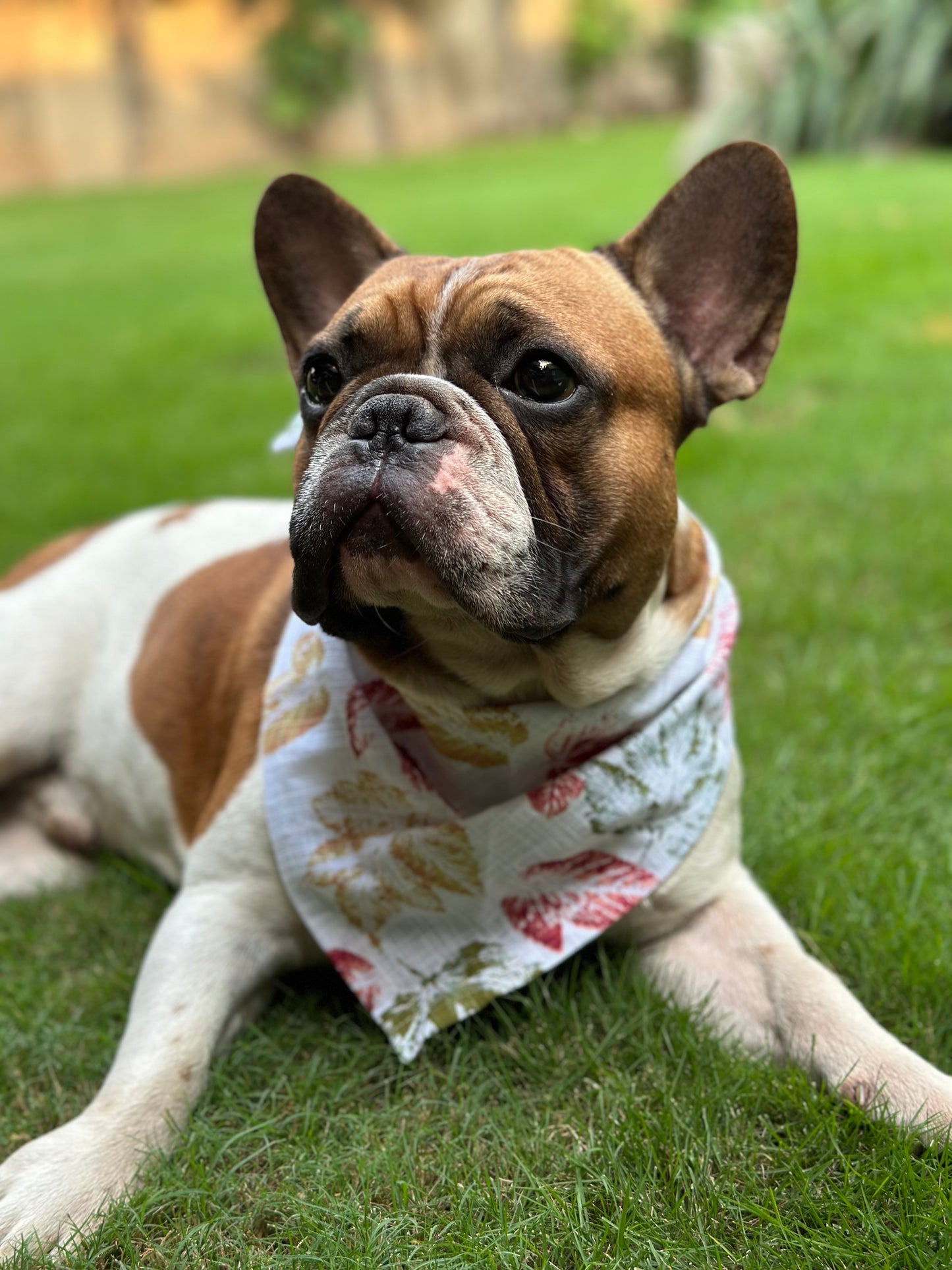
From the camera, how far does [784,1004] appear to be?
2463 mm

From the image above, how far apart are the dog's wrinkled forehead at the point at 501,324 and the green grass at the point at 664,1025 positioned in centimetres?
125

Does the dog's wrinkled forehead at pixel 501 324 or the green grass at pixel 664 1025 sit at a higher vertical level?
the dog's wrinkled forehead at pixel 501 324

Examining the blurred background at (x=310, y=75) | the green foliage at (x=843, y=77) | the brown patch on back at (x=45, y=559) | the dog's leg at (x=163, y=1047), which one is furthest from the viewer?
the blurred background at (x=310, y=75)

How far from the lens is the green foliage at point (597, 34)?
2628cm

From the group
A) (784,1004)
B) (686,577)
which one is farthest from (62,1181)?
(686,577)

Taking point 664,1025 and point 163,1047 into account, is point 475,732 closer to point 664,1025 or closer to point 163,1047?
point 664,1025

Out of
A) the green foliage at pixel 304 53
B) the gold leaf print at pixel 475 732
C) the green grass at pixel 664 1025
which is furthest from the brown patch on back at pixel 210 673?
the green foliage at pixel 304 53

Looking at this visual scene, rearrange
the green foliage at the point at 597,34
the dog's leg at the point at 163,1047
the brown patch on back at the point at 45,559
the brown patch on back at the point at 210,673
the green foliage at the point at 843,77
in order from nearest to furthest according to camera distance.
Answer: the dog's leg at the point at 163,1047, the brown patch on back at the point at 210,673, the brown patch on back at the point at 45,559, the green foliage at the point at 843,77, the green foliage at the point at 597,34

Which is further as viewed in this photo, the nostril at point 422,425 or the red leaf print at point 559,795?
the red leaf print at point 559,795

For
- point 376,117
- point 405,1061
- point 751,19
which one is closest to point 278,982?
point 405,1061

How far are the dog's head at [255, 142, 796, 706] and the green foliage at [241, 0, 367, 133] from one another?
79.2ft

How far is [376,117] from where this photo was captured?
2598 centimetres

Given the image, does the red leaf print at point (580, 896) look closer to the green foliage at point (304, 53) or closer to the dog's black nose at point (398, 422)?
the dog's black nose at point (398, 422)

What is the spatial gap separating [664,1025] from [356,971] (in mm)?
630
